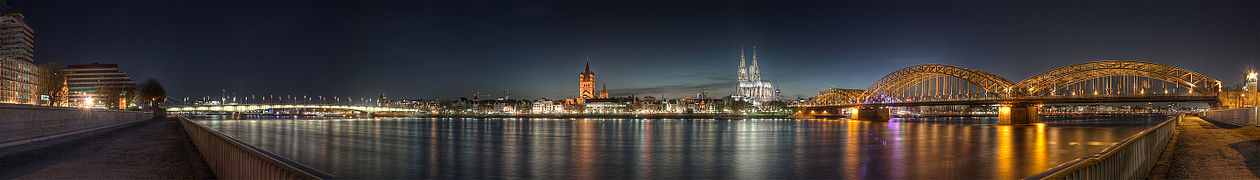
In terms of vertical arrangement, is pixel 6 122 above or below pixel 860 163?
above

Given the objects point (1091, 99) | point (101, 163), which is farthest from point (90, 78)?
point (1091, 99)

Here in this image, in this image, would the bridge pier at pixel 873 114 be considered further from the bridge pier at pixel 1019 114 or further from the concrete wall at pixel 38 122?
the concrete wall at pixel 38 122

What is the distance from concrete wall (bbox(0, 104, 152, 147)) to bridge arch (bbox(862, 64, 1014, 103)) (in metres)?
99.2

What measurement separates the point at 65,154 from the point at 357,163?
26.3ft

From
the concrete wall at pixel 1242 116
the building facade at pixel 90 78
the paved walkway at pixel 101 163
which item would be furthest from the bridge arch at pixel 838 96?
the building facade at pixel 90 78

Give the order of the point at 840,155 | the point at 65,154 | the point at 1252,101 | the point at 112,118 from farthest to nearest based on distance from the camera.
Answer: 1. the point at 112,118
2. the point at 1252,101
3. the point at 840,155
4. the point at 65,154

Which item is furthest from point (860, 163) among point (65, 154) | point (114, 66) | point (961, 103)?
point (114, 66)

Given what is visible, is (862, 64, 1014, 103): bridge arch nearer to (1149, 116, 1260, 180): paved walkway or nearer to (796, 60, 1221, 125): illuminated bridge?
(796, 60, 1221, 125): illuminated bridge

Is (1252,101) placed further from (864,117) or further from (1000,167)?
(864,117)

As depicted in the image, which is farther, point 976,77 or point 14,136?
point 976,77

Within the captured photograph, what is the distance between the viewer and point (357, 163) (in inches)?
896

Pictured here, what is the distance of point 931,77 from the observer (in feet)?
371

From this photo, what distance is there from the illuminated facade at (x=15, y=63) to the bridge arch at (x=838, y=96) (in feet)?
440

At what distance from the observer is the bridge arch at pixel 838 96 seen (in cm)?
15050
